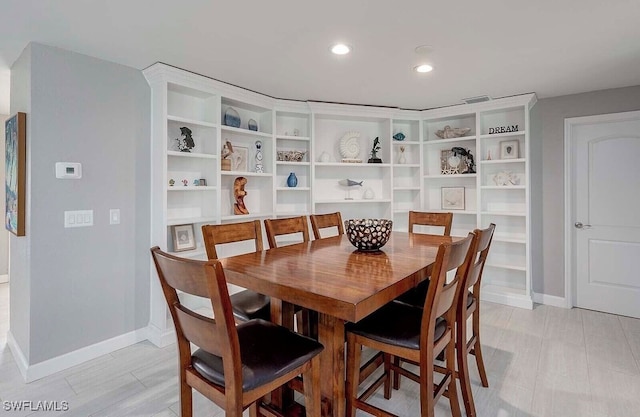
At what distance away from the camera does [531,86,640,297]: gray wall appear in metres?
3.67

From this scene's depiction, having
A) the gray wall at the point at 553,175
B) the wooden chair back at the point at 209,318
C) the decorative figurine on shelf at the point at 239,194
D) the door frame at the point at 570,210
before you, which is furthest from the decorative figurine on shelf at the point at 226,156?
the door frame at the point at 570,210

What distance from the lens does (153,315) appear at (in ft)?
9.75

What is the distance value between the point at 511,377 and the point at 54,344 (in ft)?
10.6

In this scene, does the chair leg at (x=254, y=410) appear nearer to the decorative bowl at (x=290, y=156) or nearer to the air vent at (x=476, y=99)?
the decorative bowl at (x=290, y=156)

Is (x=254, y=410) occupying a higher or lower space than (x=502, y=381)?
higher

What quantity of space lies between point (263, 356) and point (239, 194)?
2515 mm

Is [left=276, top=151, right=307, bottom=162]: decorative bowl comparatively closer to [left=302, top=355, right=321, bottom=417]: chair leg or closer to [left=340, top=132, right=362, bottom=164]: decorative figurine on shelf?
[left=340, top=132, right=362, bottom=164]: decorative figurine on shelf

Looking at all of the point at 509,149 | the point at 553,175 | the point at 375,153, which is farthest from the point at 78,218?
the point at 553,175

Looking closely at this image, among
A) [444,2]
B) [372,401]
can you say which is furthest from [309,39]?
[372,401]

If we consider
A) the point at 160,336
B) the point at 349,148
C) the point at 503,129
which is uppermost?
the point at 503,129

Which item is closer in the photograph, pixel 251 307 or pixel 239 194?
pixel 251 307

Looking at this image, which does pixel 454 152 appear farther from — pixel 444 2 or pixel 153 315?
pixel 153 315

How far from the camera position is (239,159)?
3.80 meters

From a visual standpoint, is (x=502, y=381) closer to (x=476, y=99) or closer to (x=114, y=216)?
(x=476, y=99)
